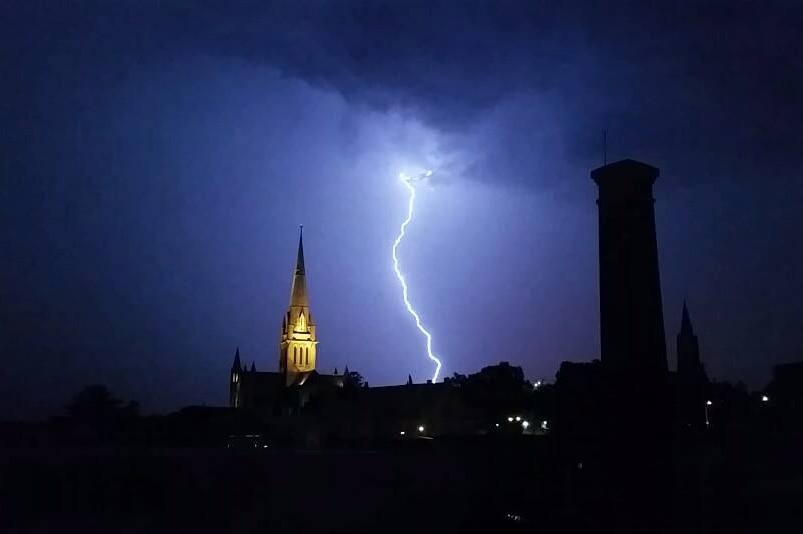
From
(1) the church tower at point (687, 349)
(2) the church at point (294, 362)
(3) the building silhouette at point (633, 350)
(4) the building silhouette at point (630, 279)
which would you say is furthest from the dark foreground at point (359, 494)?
(2) the church at point (294, 362)

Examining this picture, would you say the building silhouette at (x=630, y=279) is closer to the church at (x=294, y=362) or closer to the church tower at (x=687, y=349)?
the church tower at (x=687, y=349)

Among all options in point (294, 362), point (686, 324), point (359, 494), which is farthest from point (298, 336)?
point (359, 494)

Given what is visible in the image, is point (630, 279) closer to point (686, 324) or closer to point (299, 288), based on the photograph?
point (686, 324)

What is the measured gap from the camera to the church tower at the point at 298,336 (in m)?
110

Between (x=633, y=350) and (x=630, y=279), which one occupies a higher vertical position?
(x=630, y=279)

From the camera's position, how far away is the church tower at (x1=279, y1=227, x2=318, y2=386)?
11050cm

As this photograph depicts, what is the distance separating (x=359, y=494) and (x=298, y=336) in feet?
304

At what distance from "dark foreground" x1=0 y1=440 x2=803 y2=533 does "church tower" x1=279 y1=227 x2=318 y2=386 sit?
90.7m

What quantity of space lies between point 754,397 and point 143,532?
76789 millimetres

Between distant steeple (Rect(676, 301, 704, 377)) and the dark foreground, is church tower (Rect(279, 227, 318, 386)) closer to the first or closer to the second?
distant steeple (Rect(676, 301, 704, 377))

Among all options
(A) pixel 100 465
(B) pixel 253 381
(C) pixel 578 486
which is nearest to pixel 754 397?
(B) pixel 253 381

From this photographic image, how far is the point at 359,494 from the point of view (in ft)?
62.5

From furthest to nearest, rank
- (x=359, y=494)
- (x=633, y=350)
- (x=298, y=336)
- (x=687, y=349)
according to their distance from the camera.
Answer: (x=298, y=336), (x=687, y=349), (x=359, y=494), (x=633, y=350)

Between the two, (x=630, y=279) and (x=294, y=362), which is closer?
(x=630, y=279)
